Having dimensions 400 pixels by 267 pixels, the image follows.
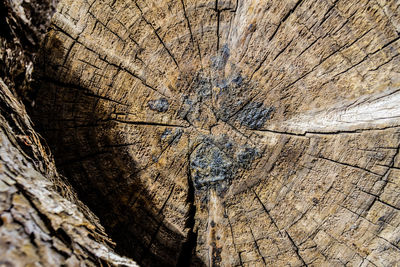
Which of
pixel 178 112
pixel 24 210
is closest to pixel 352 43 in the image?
pixel 178 112

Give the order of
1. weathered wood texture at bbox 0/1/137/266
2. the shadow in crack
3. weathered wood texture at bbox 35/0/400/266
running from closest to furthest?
weathered wood texture at bbox 0/1/137/266 → weathered wood texture at bbox 35/0/400/266 → the shadow in crack

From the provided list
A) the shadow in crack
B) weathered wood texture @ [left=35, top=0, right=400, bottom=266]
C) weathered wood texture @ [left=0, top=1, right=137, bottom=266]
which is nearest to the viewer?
weathered wood texture @ [left=0, top=1, right=137, bottom=266]

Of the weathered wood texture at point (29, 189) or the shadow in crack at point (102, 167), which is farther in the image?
the shadow in crack at point (102, 167)

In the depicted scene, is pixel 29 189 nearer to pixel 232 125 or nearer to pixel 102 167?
pixel 102 167

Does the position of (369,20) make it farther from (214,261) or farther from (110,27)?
(214,261)

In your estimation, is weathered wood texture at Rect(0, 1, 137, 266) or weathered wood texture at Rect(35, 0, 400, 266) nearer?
weathered wood texture at Rect(0, 1, 137, 266)

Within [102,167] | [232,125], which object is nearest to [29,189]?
[102,167]

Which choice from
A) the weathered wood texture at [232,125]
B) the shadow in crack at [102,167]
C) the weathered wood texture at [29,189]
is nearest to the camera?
the weathered wood texture at [29,189]

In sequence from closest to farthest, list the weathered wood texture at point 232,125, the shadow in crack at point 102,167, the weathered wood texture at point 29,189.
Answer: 1. the weathered wood texture at point 29,189
2. the weathered wood texture at point 232,125
3. the shadow in crack at point 102,167
